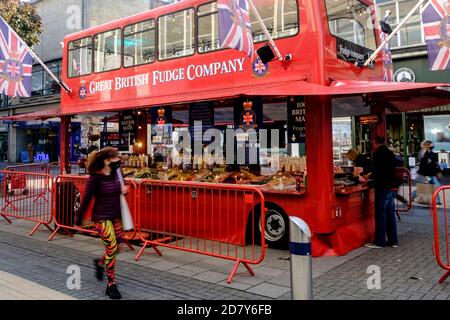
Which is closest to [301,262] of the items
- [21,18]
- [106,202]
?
[106,202]

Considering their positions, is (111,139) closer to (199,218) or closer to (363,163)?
(199,218)

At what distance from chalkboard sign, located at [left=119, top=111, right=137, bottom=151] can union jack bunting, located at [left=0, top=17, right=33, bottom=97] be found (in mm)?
2485

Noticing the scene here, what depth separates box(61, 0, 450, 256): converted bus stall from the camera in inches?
257

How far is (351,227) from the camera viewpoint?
716cm

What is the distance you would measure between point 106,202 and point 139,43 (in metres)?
5.22

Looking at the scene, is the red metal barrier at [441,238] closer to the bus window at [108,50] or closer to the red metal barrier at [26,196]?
the bus window at [108,50]

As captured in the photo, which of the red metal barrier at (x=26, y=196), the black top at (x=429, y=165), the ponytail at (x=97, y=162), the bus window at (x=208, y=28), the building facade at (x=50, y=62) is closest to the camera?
the ponytail at (x=97, y=162)

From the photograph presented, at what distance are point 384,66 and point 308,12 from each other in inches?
107

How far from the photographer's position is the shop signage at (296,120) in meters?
7.10

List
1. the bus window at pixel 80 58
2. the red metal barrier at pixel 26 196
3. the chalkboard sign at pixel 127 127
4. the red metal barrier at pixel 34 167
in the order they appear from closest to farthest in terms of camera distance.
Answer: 1. the bus window at pixel 80 58
2. the red metal barrier at pixel 26 196
3. the chalkboard sign at pixel 127 127
4. the red metal barrier at pixel 34 167

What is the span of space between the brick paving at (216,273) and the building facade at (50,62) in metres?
23.5

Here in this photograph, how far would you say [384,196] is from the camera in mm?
7141

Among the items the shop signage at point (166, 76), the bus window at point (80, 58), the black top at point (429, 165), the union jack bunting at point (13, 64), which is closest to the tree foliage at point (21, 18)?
the bus window at point (80, 58)
